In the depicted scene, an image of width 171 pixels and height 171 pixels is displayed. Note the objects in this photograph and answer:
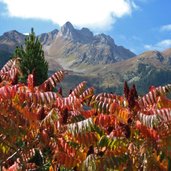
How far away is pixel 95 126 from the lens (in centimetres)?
991

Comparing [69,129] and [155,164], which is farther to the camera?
[155,164]

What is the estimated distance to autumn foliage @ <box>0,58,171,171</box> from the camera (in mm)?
9023

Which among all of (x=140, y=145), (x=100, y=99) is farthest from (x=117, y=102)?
(x=140, y=145)

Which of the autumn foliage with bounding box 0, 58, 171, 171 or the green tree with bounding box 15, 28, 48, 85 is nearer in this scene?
the autumn foliage with bounding box 0, 58, 171, 171

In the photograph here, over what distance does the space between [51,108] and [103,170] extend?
6.00 ft

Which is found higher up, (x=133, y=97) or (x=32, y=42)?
(x=32, y=42)

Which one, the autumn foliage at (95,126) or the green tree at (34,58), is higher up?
the green tree at (34,58)

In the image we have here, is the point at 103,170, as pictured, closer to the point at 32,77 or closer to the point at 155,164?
the point at 155,164

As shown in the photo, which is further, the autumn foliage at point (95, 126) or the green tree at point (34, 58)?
the green tree at point (34, 58)

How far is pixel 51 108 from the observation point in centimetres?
1023

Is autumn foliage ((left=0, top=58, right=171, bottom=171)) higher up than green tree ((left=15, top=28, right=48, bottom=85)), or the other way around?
green tree ((left=15, top=28, right=48, bottom=85))

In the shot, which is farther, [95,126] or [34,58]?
[34,58]

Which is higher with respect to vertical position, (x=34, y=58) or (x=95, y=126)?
(x=34, y=58)

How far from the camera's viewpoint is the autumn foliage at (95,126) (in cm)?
902
